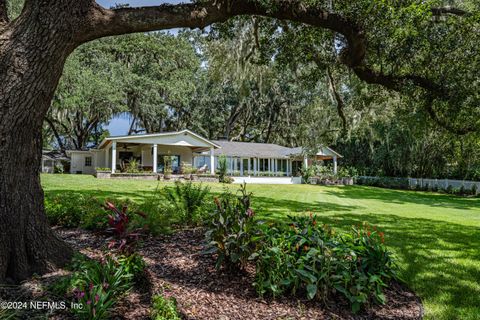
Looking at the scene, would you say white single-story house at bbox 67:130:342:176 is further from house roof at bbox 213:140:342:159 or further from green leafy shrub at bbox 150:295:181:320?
green leafy shrub at bbox 150:295:181:320

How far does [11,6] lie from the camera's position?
1823cm

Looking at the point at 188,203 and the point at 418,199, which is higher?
the point at 188,203

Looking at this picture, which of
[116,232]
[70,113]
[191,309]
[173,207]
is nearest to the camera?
[191,309]

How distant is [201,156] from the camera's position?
31.5 m

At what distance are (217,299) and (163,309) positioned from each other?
65cm

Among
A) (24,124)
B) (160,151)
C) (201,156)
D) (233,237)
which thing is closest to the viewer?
(24,124)

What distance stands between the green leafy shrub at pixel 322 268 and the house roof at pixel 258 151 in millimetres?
26079

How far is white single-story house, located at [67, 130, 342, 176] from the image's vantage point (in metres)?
26.5

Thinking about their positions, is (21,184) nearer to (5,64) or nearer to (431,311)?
(5,64)

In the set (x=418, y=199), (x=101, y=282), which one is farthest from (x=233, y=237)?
(x=418, y=199)

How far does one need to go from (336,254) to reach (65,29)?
3.60m

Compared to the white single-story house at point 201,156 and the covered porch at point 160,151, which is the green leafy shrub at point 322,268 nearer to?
the covered porch at point 160,151

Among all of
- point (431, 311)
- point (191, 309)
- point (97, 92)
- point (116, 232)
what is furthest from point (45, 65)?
point (97, 92)

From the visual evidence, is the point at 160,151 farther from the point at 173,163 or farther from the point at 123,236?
the point at 123,236
